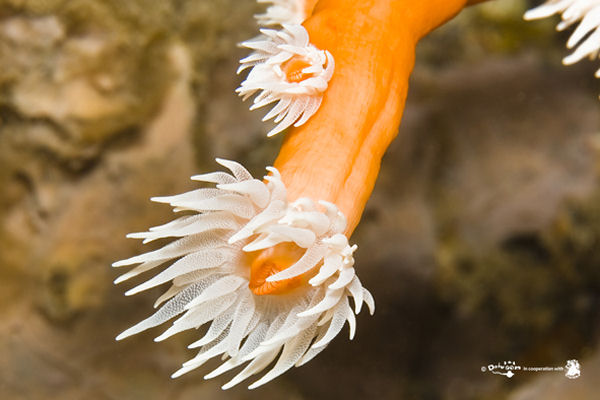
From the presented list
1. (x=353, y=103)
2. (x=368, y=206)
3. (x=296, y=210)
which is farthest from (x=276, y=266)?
(x=368, y=206)

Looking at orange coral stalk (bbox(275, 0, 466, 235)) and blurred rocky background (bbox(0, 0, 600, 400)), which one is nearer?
orange coral stalk (bbox(275, 0, 466, 235))

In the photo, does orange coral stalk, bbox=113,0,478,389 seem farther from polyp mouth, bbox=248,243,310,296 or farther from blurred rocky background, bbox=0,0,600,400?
blurred rocky background, bbox=0,0,600,400

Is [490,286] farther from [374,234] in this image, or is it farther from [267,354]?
[267,354]

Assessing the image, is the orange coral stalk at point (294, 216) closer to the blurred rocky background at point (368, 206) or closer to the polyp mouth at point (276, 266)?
the polyp mouth at point (276, 266)

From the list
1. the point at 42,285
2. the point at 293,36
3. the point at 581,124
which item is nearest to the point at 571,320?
the point at 581,124

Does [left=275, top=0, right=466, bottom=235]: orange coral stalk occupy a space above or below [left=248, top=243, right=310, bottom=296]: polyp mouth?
above

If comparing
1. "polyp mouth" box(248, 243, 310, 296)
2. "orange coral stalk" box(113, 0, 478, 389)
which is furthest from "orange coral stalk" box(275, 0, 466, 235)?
"polyp mouth" box(248, 243, 310, 296)

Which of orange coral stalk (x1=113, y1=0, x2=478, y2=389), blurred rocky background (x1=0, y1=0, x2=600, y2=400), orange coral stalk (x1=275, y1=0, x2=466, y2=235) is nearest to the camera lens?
orange coral stalk (x1=113, y1=0, x2=478, y2=389)
